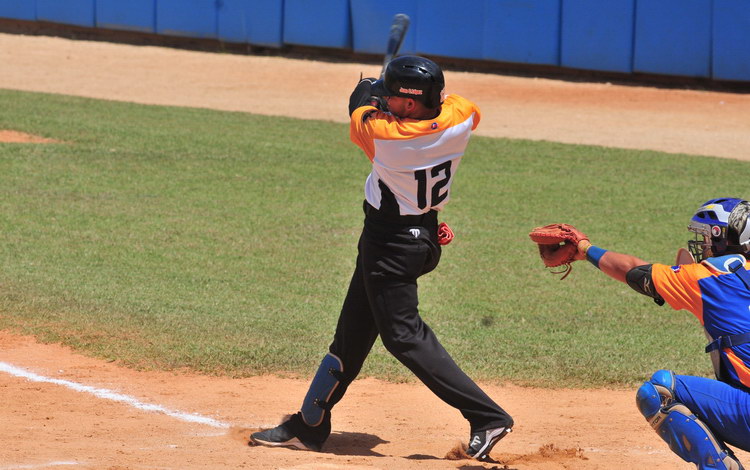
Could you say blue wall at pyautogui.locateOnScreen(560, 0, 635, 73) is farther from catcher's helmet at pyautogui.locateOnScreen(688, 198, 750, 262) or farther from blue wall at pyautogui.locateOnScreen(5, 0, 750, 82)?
catcher's helmet at pyautogui.locateOnScreen(688, 198, 750, 262)

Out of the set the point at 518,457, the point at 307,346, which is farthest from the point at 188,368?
the point at 518,457

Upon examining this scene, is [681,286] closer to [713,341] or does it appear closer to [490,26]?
[713,341]

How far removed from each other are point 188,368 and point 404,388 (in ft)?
4.49

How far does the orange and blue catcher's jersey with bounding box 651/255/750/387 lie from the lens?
4254 millimetres

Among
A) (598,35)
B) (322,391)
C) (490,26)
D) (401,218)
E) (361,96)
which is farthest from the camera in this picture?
(490,26)

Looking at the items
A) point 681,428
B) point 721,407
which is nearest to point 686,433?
point 681,428

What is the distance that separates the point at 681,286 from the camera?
430 cm

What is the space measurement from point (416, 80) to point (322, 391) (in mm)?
1627

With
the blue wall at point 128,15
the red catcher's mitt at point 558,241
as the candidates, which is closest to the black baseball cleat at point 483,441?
the red catcher's mitt at point 558,241

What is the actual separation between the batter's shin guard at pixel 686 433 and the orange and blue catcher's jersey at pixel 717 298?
26 cm

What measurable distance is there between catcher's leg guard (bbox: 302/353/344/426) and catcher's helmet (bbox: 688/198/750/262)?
73.5 inches

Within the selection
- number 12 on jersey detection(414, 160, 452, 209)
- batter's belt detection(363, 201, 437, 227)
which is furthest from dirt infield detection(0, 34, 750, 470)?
number 12 on jersey detection(414, 160, 452, 209)

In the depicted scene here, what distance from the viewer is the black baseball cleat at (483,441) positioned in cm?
498

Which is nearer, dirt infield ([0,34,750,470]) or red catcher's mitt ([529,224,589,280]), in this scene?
red catcher's mitt ([529,224,589,280])
